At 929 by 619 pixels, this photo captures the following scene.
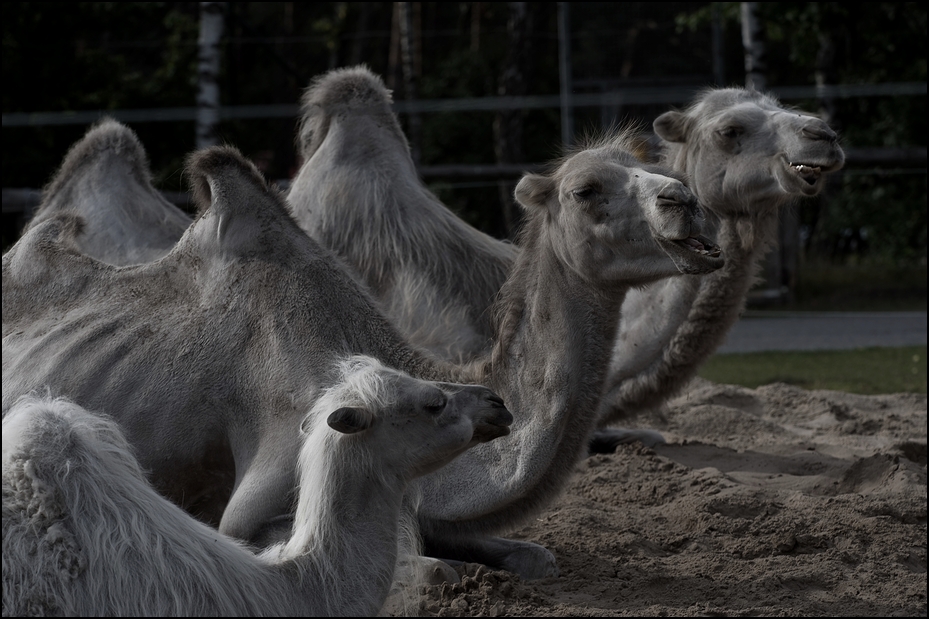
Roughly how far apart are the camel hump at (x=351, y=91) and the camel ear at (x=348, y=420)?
375 cm

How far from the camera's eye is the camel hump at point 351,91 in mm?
6617

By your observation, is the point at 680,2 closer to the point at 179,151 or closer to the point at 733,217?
the point at 179,151

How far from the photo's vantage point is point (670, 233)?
4.01 metres

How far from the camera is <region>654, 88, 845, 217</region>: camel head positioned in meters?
5.28

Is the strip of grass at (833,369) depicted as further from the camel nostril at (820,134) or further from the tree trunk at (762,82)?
the camel nostril at (820,134)

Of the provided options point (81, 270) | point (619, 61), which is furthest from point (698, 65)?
point (81, 270)

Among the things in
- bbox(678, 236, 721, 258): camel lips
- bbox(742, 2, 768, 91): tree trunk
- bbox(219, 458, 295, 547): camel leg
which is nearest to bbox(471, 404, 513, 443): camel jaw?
bbox(219, 458, 295, 547): camel leg

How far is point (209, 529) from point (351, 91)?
392 cm

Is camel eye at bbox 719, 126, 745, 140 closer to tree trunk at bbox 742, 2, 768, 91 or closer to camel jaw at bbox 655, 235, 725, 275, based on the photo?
camel jaw at bbox 655, 235, 725, 275

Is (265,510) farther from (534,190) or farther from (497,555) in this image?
(534,190)

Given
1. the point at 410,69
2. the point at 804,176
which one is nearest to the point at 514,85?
the point at 410,69

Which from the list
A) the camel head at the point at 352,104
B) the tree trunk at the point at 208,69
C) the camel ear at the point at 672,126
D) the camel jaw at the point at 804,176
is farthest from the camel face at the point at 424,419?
the tree trunk at the point at 208,69

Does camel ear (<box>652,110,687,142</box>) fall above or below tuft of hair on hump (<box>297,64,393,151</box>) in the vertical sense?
Result: below

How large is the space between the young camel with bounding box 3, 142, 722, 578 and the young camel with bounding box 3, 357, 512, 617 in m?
0.71
